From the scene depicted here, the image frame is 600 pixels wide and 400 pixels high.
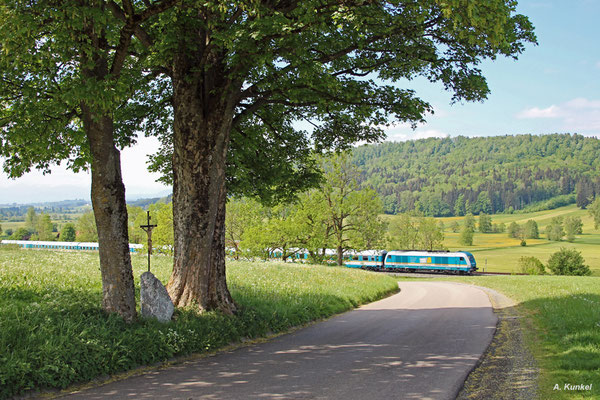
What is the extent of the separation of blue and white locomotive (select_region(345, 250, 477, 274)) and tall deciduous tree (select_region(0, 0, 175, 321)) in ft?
193

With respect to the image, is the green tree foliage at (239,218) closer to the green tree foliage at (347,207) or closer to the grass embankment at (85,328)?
the green tree foliage at (347,207)

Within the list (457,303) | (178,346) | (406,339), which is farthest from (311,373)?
(457,303)

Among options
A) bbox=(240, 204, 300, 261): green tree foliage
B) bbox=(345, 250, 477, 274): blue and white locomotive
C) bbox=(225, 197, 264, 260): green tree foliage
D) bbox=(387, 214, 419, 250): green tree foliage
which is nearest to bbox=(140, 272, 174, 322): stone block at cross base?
bbox=(240, 204, 300, 261): green tree foliage

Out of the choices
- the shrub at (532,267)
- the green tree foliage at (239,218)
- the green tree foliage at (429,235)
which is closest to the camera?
the green tree foliage at (239,218)

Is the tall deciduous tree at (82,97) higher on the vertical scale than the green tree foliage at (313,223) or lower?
higher

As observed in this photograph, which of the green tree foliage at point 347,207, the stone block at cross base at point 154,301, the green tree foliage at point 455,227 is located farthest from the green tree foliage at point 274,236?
the green tree foliage at point 455,227

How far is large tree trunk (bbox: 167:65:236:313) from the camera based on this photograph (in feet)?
37.2

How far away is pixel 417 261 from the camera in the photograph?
69.8m

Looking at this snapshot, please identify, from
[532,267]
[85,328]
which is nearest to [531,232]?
[532,267]

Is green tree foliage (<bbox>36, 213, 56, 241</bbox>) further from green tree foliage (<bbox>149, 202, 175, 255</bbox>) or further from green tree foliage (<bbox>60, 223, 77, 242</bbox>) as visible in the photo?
green tree foliage (<bbox>149, 202, 175, 255</bbox>)

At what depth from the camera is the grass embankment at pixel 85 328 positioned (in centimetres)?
702

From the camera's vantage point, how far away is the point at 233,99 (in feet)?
38.8

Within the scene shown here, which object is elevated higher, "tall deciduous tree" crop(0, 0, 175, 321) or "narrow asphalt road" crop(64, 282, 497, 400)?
"tall deciduous tree" crop(0, 0, 175, 321)

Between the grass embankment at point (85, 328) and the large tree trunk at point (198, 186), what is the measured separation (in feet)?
2.67
